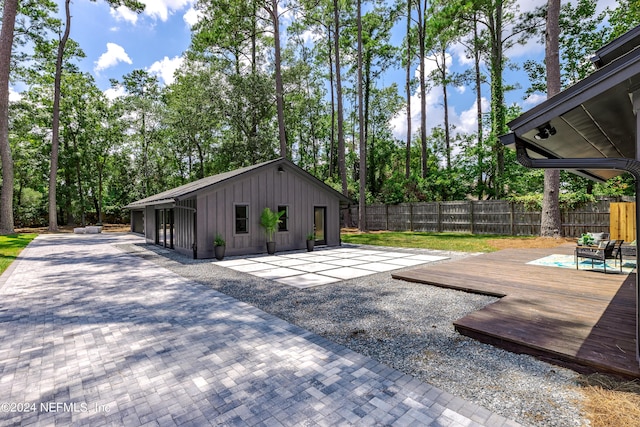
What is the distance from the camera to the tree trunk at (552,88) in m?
10.9

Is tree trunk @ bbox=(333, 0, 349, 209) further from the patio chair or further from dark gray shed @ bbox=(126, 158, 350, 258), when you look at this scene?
the patio chair

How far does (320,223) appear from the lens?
13.8m

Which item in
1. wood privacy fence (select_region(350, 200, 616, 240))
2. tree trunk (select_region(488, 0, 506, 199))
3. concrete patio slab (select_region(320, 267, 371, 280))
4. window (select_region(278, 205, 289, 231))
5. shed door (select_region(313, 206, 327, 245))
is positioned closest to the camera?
concrete patio slab (select_region(320, 267, 371, 280))

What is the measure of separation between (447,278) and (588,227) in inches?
405

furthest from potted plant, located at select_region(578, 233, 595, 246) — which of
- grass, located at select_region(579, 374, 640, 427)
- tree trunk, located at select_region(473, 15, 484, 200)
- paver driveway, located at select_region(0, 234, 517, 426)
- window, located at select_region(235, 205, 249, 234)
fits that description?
tree trunk, located at select_region(473, 15, 484, 200)

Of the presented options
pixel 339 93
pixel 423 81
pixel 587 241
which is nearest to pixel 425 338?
pixel 587 241

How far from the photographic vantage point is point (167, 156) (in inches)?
1147

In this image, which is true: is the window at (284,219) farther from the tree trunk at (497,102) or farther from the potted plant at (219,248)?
the tree trunk at (497,102)

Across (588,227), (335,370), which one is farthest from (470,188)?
(335,370)

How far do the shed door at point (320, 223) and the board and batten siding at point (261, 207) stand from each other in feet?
0.48

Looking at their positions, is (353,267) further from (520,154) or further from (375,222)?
(375,222)

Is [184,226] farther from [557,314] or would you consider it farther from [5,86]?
[5,86]

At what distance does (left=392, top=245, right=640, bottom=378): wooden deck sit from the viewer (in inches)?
110

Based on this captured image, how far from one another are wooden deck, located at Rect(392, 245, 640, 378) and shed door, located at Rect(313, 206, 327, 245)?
6703 millimetres
